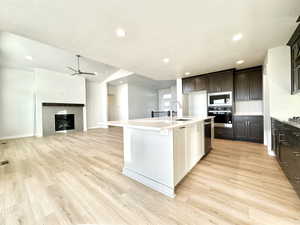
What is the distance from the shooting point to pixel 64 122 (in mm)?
6449

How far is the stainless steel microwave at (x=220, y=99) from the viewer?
426 cm

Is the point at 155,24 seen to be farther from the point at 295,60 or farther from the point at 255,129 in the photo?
the point at 255,129

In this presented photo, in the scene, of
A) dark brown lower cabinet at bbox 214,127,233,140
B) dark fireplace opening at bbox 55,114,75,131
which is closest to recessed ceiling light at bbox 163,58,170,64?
dark brown lower cabinet at bbox 214,127,233,140

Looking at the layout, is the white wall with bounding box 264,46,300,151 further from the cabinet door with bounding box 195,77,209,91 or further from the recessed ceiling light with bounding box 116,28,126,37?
the recessed ceiling light with bounding box 116,28,126,37

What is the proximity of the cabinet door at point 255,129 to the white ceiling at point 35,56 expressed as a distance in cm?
608

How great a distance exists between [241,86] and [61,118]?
26.2ft

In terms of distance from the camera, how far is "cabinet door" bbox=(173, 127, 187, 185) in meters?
1.69

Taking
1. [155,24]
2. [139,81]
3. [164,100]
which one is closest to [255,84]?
[155,24]

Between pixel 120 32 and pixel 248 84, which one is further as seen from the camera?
pixel 248 84

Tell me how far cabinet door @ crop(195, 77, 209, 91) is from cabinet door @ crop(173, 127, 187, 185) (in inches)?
134

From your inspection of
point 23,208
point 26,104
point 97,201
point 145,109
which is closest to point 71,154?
point 23,208

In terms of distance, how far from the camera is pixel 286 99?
2.65 meters

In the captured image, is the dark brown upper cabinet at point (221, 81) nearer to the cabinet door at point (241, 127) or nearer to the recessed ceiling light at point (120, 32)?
the cabinet door at point (241, 127)

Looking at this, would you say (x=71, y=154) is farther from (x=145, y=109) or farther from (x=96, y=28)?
(x=145, y=109)
